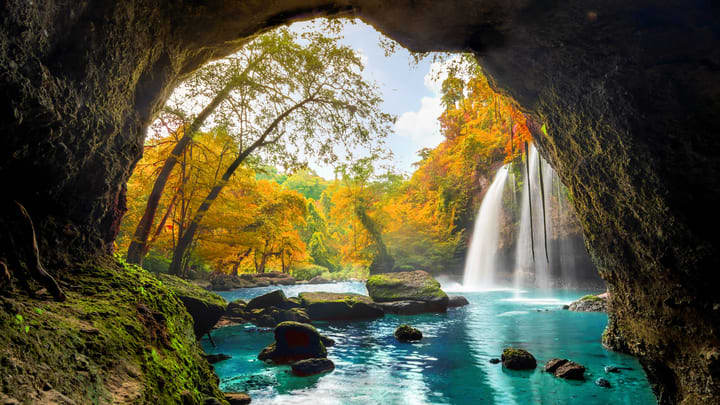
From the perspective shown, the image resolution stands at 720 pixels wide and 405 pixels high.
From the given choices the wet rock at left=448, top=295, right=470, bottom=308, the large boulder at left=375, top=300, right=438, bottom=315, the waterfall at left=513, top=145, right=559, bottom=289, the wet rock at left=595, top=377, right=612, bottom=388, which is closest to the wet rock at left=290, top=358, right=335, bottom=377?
the wet rock at left=595, top=377, right=612, bottom=388

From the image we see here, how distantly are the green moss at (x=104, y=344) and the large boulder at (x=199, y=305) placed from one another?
7.28ft

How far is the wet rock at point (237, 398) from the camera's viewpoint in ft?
15.8

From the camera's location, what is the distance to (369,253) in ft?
92.3

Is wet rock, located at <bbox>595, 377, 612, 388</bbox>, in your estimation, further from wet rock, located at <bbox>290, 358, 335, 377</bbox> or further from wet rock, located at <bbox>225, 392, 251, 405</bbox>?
wet rock, located at <bbox>225, 392, 251, 405</bbox>

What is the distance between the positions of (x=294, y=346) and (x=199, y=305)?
2237 millimetres

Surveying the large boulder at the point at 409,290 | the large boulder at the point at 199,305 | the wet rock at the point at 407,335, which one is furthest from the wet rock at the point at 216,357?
the large boulder at the point at 409,290

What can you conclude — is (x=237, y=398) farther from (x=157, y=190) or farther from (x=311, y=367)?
(x=157, y=190)

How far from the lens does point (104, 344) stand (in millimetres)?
2547

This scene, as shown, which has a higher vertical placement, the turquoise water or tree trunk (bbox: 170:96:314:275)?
tree trunk (bbox: 170:96:314:275)

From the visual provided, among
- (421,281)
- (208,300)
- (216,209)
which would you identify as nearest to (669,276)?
(208,300)

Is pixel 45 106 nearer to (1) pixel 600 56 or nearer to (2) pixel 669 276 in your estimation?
(1) pixel 600 56

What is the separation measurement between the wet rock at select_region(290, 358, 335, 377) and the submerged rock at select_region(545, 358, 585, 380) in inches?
165

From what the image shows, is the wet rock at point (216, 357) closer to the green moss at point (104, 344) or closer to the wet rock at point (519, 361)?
the green moss at point (104, 344)

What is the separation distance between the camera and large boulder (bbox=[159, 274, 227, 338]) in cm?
635
